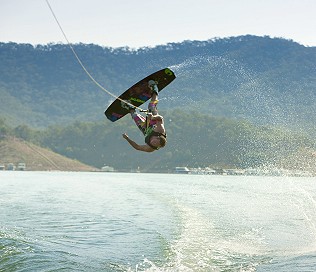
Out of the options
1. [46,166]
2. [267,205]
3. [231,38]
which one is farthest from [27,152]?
[267,205]

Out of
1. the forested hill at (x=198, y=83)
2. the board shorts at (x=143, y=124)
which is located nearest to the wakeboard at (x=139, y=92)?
the board shorts at (x=143, y=124)

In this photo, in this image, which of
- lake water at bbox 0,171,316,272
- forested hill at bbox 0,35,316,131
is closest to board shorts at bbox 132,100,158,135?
lake water at bbox 0,171,316,272

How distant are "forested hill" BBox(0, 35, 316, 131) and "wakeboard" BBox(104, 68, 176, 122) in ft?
184

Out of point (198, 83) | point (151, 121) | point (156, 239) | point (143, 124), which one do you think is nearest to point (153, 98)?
point (143, 124)

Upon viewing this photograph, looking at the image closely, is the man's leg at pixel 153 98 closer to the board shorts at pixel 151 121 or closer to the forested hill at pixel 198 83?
the board shorts at pixel 151 121

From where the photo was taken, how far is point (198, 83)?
414 feet

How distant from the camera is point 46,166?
108000 mm

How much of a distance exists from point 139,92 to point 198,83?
373 feet

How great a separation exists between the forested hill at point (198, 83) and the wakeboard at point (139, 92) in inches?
2213

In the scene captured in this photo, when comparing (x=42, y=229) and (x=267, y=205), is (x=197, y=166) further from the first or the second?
(x=42, y=229)

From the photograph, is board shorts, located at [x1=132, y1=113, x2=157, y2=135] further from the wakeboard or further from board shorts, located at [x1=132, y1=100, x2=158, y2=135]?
the wakeboard

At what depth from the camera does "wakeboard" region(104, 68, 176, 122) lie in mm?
13227

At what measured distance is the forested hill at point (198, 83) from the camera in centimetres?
11288

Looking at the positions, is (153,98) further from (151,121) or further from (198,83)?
(198,83)
